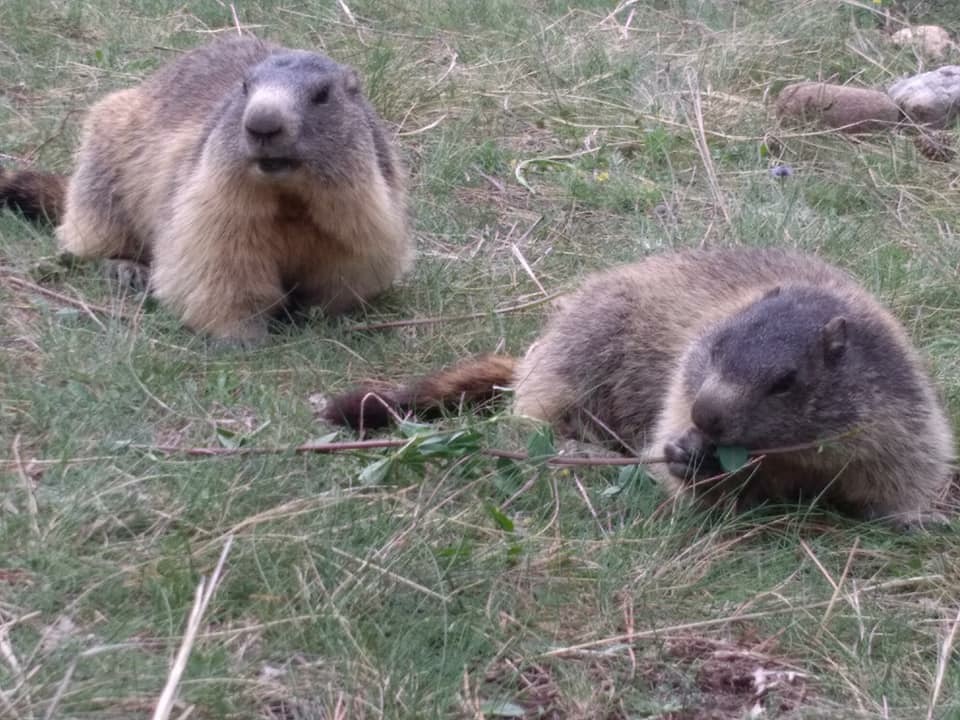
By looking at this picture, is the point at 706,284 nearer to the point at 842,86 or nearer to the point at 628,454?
the point at 628,454

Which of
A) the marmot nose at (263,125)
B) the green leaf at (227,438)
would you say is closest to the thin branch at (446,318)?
the marmot nose at (263,125)

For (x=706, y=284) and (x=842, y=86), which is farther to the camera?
(x=842, y=86)

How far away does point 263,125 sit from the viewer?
5465 millimetres

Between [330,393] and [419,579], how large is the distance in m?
1.76

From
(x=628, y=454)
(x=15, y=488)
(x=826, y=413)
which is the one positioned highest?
(x=15, y=488)

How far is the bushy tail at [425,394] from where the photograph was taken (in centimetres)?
495

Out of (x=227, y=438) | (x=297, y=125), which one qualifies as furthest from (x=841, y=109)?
(x=227, y=438)

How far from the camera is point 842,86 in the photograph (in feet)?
29.0

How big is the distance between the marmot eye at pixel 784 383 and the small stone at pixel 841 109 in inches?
172

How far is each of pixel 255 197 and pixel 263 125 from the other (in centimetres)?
42

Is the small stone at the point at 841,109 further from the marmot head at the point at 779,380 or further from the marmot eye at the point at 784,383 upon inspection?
the marmot eye at the point at 784,383

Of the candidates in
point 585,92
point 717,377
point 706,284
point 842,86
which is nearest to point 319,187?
point 706,284

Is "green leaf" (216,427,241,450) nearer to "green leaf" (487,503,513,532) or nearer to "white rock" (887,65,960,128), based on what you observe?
"green leaf" (487,503,513,532)

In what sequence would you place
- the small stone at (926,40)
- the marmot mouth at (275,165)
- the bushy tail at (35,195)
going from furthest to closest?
1. the small stone at (926,40)
2. the bushy tail at (35,195)
3. the marmot mouth at (275,165)
